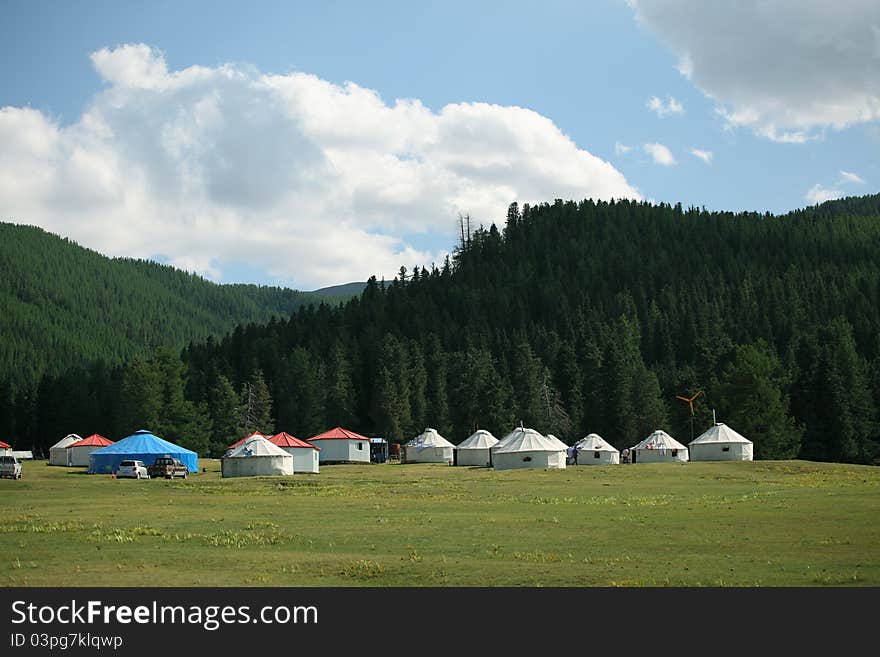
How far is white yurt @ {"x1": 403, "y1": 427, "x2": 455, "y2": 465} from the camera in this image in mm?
108500

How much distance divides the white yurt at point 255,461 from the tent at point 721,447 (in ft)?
129

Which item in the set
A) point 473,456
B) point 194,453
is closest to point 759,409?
point 473,456

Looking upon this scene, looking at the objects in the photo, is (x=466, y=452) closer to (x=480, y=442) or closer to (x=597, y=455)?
(x=480, y=442)

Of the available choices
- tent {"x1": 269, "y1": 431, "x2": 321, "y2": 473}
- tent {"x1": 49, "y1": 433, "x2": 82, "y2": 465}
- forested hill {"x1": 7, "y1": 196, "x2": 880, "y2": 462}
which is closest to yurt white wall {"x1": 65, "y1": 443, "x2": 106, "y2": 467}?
tent {"x1": 49, "y1": 433, "x2": 82, "y2": 465}

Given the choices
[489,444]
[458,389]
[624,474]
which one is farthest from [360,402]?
[624,474]

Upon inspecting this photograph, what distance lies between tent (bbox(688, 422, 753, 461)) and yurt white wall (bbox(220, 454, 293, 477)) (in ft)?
128

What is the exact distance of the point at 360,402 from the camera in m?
148

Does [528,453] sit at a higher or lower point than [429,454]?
higher

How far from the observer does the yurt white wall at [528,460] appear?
8481 centimetres

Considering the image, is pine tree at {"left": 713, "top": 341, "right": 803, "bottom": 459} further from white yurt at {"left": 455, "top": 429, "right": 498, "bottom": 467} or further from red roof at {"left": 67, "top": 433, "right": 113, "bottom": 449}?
red roof at {"left": 67, "top": 433, "right": 113, "bottom": 449}

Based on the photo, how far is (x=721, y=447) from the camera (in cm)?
9112

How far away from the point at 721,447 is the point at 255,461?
4290 centimetres

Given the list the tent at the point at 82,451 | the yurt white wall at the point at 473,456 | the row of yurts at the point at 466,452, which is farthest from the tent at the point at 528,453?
the tent at the point at 82,451
